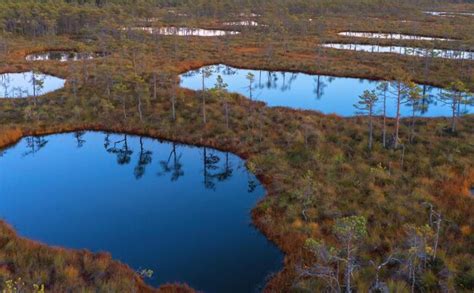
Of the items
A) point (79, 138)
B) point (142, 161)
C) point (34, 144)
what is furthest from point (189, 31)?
point (142, 161)

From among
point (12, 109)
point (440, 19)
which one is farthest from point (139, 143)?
point (440, 19)

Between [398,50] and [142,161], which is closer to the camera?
[142,161]

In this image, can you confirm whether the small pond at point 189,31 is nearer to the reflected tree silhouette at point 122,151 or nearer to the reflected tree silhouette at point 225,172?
the reflected tree silhouette at point 122,151

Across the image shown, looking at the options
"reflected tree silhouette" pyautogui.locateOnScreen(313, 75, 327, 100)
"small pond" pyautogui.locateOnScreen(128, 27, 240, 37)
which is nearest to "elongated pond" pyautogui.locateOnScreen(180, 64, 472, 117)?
"reflected tree silhouette" pyautogui.locateOnScreen(313, 75, 327, 100)

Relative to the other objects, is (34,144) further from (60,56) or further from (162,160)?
(60,56)

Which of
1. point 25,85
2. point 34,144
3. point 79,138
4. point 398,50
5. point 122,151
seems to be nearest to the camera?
point 122,151

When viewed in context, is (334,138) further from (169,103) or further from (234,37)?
(234,37)
